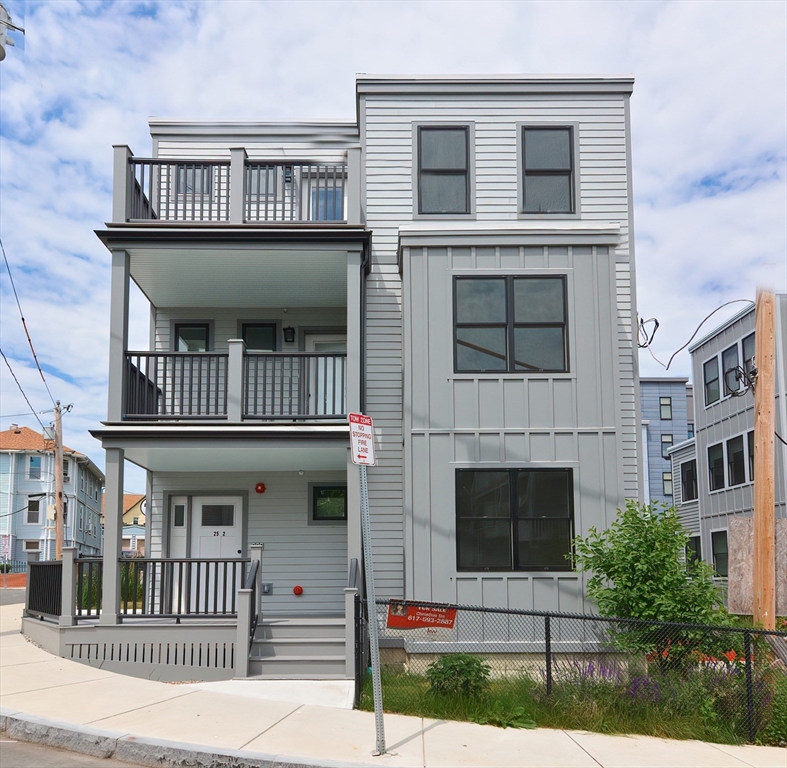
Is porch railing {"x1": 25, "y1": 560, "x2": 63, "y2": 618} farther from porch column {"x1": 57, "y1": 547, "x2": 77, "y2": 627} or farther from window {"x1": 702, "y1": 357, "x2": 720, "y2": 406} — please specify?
window {"x1": 702, "y1": 357, "x2": 720, "y2": 406}

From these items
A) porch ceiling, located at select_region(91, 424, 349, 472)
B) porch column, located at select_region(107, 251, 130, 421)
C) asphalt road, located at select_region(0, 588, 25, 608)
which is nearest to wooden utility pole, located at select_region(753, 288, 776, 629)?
porch ceiling, located at select_region(91, 424, 349, 472)

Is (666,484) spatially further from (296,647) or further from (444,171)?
(296,647)

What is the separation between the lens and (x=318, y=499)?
15.6m

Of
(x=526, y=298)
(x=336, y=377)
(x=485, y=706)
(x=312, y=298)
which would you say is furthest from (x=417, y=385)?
(x=485, y=706)

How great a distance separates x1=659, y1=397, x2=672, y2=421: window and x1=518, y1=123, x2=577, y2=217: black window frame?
35.6 m

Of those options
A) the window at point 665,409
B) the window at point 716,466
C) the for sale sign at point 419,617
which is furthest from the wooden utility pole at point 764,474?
the window at point 665,409

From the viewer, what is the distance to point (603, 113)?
15.4m

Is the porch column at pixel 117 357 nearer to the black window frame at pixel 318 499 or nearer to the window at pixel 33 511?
the black window frame at pixel 318 499

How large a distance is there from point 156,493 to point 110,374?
3.37 metres

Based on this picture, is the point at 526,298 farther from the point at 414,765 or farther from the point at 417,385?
the point at 414,765

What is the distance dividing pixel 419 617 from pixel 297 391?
462cm

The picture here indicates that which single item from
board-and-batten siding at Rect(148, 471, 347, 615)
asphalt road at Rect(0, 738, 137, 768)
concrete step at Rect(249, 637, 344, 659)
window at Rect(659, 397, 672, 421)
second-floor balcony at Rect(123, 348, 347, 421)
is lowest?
asphalt road at Rect(0, 738, 137, 768)

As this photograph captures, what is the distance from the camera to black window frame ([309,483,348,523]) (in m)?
15.4

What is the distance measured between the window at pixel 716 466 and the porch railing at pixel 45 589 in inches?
928
